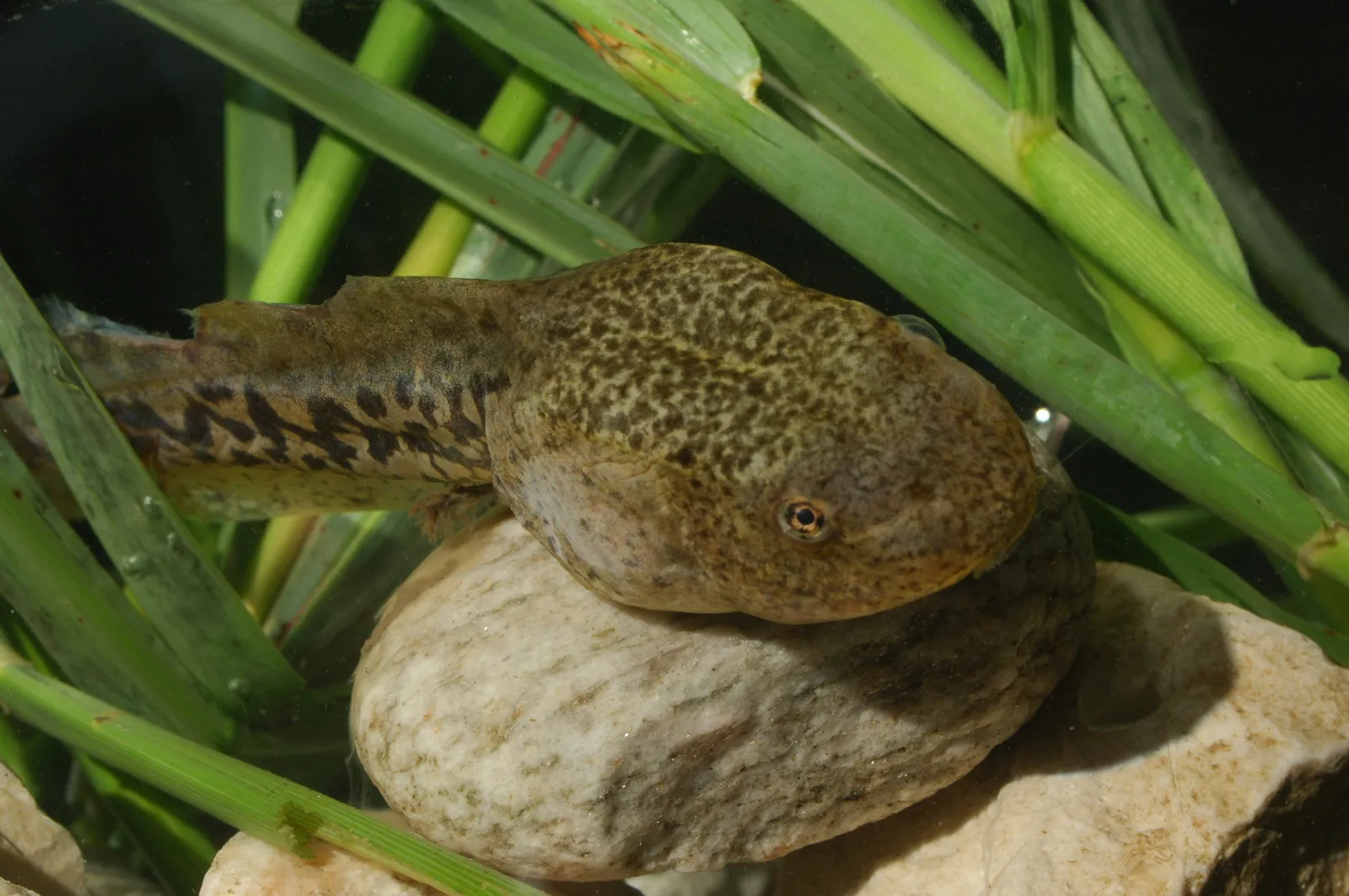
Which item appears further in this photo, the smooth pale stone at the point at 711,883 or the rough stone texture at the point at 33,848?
the rough stone texture at the point at 33,848

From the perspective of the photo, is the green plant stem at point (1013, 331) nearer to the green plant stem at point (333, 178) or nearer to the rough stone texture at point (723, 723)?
the rough stone texture at point (723, 723)

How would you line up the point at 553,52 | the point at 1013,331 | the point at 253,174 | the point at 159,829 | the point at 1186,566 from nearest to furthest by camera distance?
the point at 1013,331, the point at 1186,566, the point at 159,829, the point at 553,52, the point at 253,174

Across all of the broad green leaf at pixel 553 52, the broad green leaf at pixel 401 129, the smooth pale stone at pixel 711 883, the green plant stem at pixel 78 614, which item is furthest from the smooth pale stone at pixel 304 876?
the broad green leaf at pixel 553 52

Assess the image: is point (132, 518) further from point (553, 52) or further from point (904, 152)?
point (904, 152)

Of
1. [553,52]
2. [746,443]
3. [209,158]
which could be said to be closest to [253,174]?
[209,158]

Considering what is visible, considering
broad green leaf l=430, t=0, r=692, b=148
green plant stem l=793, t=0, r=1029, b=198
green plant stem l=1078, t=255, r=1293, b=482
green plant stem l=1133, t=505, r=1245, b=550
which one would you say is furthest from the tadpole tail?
green plant stem l=1133, t=505, r=1245, b=550

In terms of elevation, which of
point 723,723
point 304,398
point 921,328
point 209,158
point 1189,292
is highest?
point 1189,292

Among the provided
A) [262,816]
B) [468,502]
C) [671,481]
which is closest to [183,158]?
[468,502]
